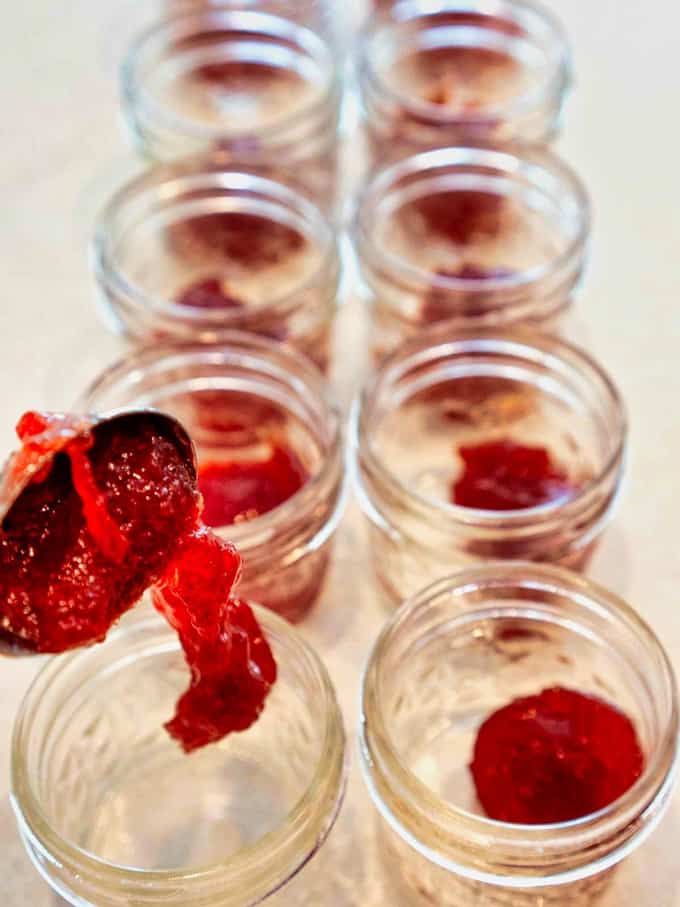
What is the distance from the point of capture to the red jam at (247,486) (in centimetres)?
182

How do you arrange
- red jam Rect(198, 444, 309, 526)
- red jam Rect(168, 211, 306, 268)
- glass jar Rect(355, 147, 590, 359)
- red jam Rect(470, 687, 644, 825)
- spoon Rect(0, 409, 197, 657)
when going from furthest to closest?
red jam Rect(168, 211, 306, 268)
glass jar Rect(355, 147, 590, 359)
red jam Rect(198, 444, 309, 526)
red jam Rect(470, 687, 644, 825)
spoon Rect(0, 409, 197, 657)

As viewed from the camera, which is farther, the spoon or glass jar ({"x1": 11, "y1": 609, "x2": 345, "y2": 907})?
glass jar ({"x1": 11, "y1": 609, "x2": 345, "y2": 907})

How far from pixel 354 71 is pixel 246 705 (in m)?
1.35

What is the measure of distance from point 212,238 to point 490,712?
3.36 ft

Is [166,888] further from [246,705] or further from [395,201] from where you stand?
[395,201]

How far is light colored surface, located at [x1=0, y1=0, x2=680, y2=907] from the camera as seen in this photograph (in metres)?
1.76

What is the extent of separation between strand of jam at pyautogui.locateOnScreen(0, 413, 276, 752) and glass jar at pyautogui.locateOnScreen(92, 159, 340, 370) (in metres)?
0.80

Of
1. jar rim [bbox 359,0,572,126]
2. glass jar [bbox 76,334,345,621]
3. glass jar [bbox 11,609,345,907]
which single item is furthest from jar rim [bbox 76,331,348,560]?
jar rim [bbox 359,0,572,126]

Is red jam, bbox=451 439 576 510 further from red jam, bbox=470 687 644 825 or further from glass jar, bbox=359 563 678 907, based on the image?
red jam, bbox=470 687 644 825

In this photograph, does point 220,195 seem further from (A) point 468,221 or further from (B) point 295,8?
(B) point 295,8

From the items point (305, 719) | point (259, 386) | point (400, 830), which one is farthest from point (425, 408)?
point (400, 830)

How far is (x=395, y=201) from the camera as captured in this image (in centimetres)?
229

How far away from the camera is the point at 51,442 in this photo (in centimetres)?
115

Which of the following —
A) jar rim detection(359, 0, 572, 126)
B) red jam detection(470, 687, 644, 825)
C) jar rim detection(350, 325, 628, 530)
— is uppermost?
jar rim detection(359, 0, 572, 126)
